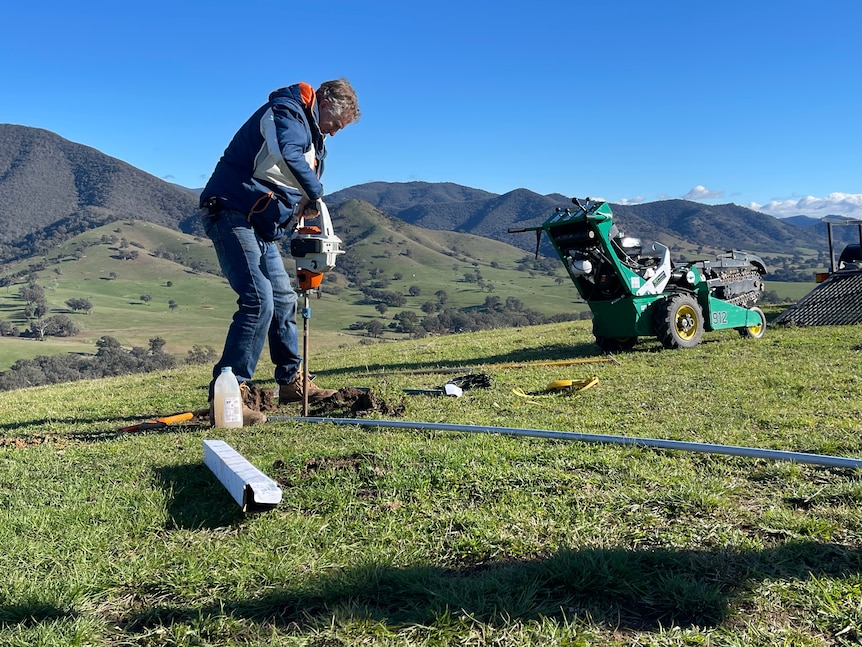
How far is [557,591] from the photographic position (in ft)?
7.29

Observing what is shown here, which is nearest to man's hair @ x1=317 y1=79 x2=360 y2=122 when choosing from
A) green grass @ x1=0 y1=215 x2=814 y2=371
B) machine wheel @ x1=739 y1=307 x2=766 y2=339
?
machine wheel @ x1=739 y1=307 x2=766 y2=339

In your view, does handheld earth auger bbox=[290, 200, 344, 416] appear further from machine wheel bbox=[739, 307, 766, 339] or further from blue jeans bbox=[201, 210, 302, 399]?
machine wheel bbox=[739, 307, 766, 339]

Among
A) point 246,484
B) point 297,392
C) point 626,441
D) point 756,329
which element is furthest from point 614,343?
point 246,484

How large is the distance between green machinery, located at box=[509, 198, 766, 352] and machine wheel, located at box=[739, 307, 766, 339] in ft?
1.38

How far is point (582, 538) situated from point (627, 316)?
6.40 metres

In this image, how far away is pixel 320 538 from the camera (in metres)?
2.73

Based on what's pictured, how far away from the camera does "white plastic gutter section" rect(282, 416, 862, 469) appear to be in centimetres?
336

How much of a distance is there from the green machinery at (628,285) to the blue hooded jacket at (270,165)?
4.04 meters

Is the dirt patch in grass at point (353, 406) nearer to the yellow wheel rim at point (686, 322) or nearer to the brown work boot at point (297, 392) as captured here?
the brown work boot at point (297, 392)

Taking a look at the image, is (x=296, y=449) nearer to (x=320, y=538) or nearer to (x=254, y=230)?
(x=320, y=538)

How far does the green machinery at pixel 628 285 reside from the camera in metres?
8.45

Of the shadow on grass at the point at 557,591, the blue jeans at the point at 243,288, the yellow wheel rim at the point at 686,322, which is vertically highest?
the blue jeans at the point at 243,288

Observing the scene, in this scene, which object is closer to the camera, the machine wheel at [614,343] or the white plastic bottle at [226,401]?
the white plastic bottle at [226,401]

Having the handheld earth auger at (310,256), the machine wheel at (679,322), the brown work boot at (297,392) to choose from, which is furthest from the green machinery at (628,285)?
the brown work boot at (297,392)
